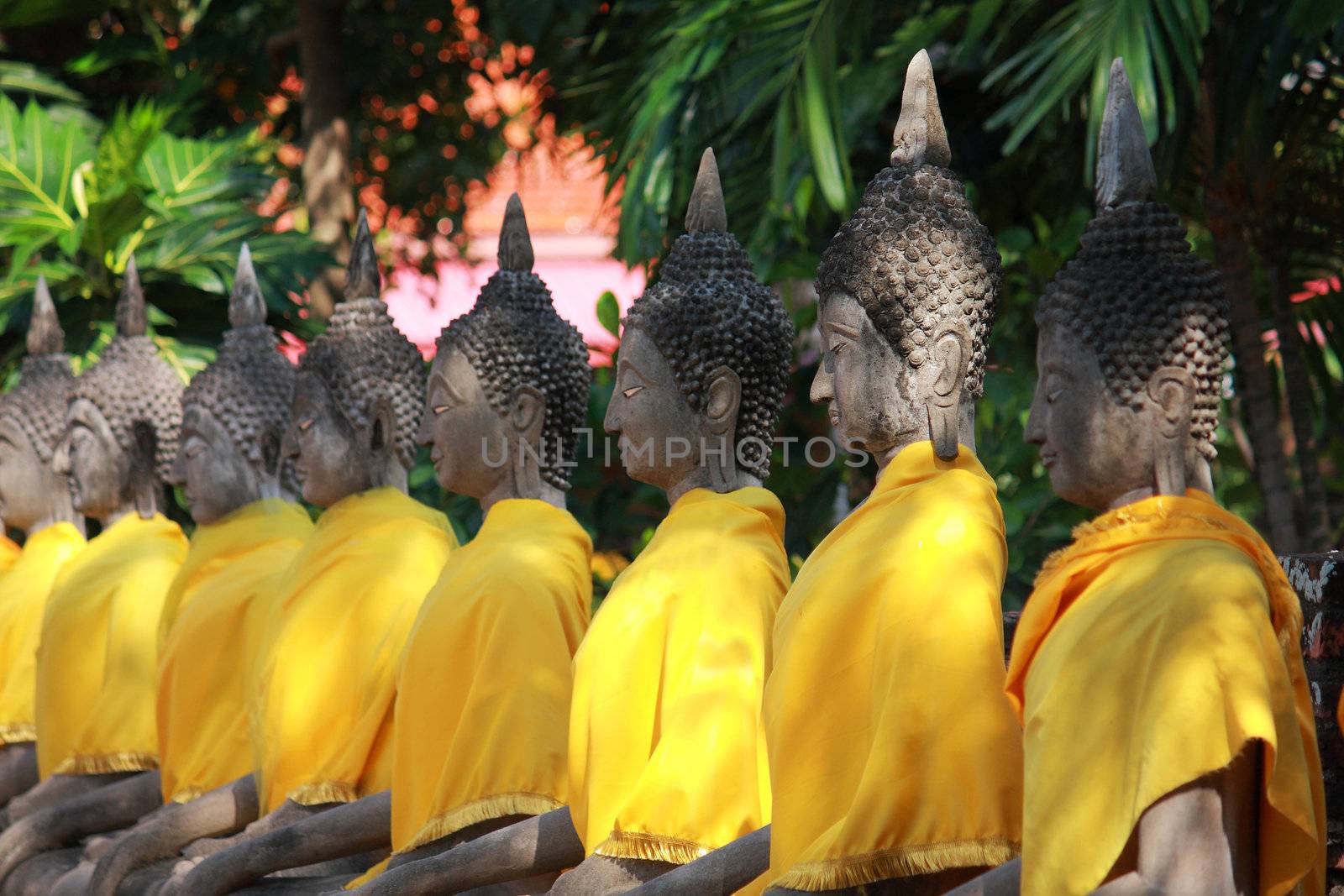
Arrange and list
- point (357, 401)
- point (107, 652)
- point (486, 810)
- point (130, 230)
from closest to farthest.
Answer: point (486, 810) → point (357, 401) → point (107, 652) → point (130, 230)

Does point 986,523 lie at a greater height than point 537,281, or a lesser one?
lesser

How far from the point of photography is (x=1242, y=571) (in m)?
2.62

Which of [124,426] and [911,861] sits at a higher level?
[124,426]

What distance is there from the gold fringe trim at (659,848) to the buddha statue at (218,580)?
2113mm

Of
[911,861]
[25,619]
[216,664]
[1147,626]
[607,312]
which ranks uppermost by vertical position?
[607,312]

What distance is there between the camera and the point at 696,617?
374 centimetres

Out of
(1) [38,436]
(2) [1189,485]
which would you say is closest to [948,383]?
(2) [1189,485]

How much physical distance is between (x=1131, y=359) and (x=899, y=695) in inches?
26.2

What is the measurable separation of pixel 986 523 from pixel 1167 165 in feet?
10.1

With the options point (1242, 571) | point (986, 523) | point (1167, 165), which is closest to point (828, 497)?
point (1167, 165)

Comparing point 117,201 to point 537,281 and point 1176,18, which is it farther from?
point 1176,18

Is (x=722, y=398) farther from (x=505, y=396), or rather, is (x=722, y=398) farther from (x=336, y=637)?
(x=336, y=637)

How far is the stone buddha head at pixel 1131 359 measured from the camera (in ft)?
9.45

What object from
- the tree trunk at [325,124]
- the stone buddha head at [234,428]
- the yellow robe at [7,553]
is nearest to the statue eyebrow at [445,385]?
the stone buddha head at [234,428]
